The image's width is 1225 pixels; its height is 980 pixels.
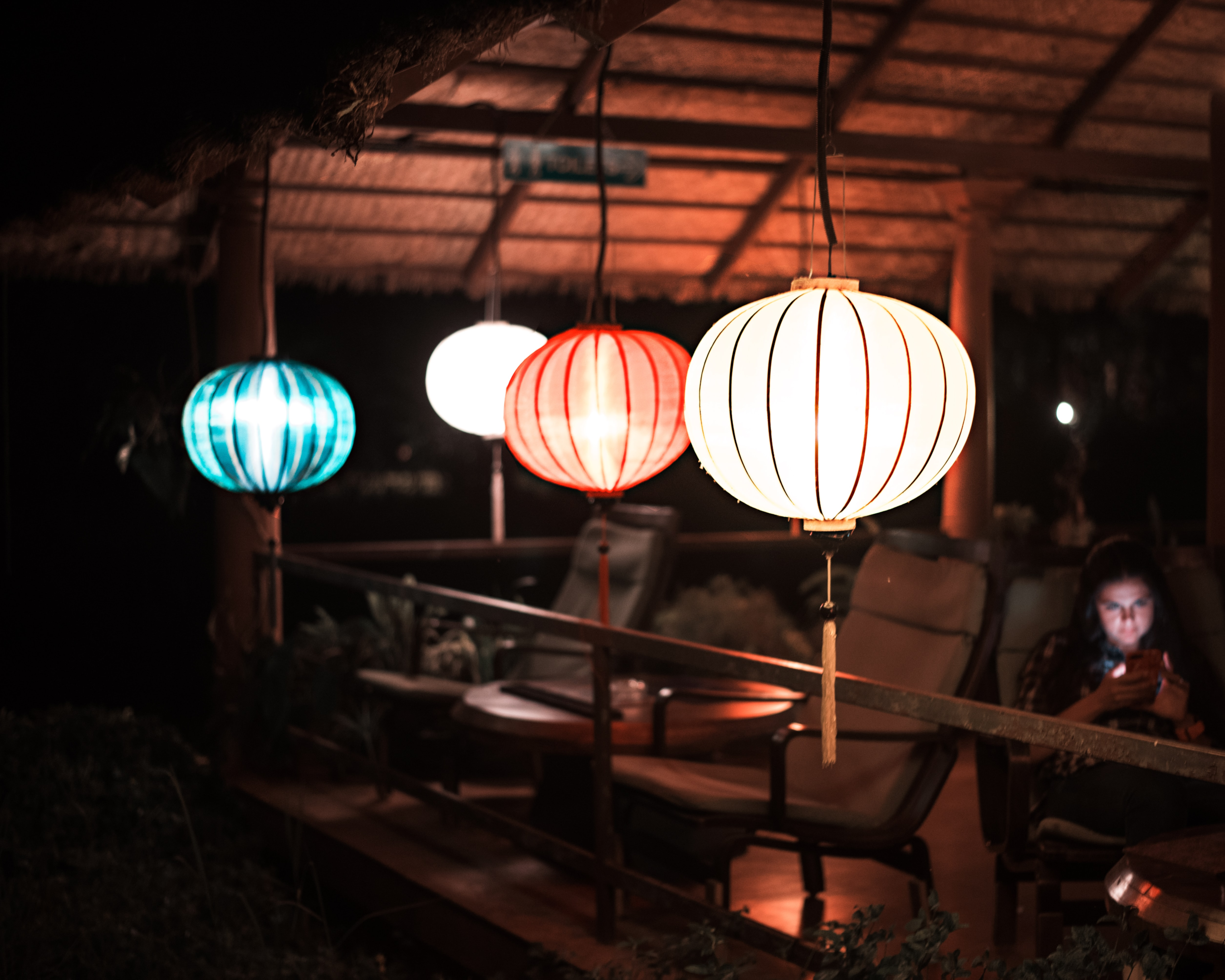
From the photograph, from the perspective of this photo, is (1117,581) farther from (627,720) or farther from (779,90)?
(779,90)

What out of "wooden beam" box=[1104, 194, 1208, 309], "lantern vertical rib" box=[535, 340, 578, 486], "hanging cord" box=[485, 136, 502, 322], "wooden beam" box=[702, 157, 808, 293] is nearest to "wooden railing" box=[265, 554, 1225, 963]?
"lantern vertical rib" box=[535, 340, 578, 486]

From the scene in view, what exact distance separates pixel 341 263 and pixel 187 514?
1645 millimetres

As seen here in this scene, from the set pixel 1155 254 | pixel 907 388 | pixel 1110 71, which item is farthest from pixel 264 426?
pixel 1155 254

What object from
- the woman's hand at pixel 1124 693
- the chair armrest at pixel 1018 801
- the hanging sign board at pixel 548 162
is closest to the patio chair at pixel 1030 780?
the chair armrest at pixel 1018 801

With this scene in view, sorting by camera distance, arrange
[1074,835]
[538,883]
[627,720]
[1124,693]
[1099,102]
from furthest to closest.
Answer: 1. [1099,102]
2. [538,883]
3. [627,720]
4. [1124,693]
5. [1074,835]

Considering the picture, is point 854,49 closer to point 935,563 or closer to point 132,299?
point 935,563

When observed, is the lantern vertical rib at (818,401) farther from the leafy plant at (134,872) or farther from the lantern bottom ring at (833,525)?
the leafy plant at (134,872)

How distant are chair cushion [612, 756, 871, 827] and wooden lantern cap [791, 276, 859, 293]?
158 cm

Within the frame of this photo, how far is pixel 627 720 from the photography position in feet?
11.9

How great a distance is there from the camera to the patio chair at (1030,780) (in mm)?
2801

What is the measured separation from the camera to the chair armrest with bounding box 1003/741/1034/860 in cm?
280

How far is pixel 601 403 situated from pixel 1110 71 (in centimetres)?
464

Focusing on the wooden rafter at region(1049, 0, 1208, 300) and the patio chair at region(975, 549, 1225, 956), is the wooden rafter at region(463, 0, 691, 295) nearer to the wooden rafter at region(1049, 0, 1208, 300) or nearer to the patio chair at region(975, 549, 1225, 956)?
the patio chair at region(975, 549, 1225, 956)

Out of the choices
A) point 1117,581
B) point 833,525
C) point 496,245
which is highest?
point 496,245
